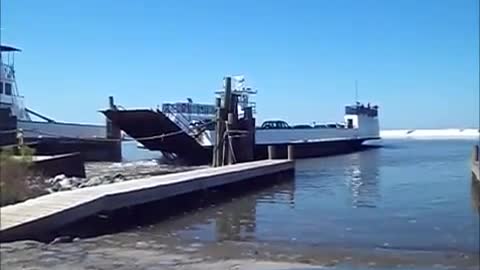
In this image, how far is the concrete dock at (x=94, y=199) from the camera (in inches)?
233

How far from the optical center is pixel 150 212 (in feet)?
34.7

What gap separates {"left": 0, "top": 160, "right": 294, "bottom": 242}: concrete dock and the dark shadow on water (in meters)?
0.08

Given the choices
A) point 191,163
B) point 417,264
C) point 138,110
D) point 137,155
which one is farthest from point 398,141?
point 417,264

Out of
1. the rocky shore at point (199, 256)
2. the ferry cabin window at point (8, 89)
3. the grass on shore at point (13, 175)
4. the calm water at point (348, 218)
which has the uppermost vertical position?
the ferry cabin window at point (8, 89)

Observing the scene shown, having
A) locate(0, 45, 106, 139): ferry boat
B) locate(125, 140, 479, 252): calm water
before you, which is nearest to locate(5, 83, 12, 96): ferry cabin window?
locate(0, 45, 106, 139): ferry boat

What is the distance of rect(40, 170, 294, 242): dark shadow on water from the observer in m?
7.96

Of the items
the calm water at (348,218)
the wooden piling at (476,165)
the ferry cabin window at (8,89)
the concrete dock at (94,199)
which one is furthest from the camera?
the ferry cabin window at (8,89)

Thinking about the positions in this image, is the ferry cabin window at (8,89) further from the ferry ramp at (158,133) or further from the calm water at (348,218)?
the calm water at (348,218)

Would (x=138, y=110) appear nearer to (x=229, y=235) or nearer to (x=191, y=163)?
(x=191, y=163)

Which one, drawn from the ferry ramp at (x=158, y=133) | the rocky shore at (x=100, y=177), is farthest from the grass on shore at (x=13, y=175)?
the ferry ramp at (x=158, y=133)

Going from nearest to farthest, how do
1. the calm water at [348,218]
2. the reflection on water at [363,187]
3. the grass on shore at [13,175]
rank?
the grass on shore at [13,175], the calm water at [348,218], the reflection on water at [363,187]

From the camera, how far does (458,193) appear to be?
603 inches

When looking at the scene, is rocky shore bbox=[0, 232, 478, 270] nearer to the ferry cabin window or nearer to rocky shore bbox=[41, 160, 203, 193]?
rocky shore bbox=[41, 160, 203, 193]

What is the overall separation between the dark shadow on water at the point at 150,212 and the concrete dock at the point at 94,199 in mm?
78
